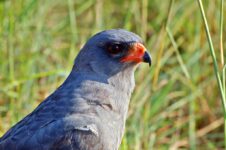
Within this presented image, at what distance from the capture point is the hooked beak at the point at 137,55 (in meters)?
Answer: 4.86

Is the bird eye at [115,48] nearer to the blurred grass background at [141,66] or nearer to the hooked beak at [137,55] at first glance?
the hooked beak at [137,55]

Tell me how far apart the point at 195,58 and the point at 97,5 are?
925 millimetres

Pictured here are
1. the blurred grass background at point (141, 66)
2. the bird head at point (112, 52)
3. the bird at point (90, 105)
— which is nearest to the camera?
the bird at point (90, 105)

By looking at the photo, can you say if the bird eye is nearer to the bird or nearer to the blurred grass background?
the bird

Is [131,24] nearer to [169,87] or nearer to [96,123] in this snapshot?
[169,87]

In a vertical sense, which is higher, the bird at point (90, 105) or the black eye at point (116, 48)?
the black eye at point (116, 48)

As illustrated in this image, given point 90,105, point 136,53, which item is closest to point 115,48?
point 136,53

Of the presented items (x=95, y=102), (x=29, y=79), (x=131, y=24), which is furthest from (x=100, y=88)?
(x=131, y=24)

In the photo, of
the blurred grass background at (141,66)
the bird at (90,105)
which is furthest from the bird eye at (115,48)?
the blurred grass background at (141,66)

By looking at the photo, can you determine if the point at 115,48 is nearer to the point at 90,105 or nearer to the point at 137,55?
the point at 137,55

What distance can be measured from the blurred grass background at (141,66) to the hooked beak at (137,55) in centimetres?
109

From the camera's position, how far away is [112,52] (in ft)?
16.0

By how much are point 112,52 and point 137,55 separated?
0.14 metres

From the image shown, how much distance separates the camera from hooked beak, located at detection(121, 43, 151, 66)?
191 inches
